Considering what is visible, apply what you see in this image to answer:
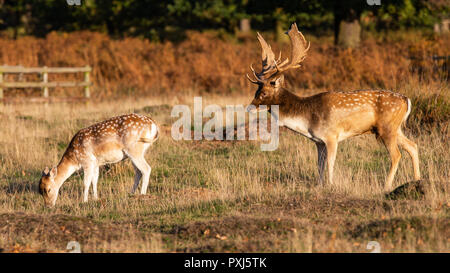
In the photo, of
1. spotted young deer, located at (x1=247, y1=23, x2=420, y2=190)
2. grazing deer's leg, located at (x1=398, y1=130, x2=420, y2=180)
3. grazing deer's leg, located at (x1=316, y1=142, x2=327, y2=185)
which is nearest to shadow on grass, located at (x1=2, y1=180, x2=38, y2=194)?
spotted young deer, located at (x1=247, y1=23, x2=420, y2=190)

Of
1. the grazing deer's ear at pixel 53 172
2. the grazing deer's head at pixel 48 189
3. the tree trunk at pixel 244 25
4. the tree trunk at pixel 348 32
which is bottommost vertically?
the grazing deer's head at pixel 48 189

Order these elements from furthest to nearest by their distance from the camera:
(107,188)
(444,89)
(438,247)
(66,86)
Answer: (66,86)
(444,89)
(107,188)
(438,247)

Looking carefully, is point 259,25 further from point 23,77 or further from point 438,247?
point 438,247

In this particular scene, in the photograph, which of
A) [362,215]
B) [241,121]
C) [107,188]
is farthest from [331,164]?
[241,121]

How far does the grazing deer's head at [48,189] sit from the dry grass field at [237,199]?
0.68 ft

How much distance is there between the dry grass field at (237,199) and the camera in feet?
24.5

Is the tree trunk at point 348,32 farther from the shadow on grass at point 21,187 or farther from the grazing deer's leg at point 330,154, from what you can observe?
the shadow on grass at point 21,187

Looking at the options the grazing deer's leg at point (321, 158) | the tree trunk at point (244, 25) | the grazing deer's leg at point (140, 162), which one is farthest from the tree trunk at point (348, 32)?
the grazing deer's leg at point (140, 162)

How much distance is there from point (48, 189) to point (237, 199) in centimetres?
301

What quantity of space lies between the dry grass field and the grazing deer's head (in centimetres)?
21

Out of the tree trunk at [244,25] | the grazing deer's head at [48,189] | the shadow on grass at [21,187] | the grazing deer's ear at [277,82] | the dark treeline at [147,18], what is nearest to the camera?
the grazing deer's head at [48,189]

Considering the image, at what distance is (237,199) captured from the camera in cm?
988

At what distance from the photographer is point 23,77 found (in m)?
25.5

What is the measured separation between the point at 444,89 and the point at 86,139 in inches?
322
